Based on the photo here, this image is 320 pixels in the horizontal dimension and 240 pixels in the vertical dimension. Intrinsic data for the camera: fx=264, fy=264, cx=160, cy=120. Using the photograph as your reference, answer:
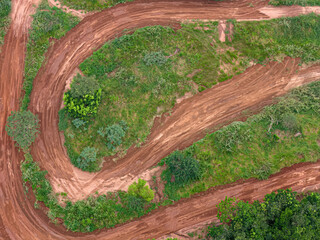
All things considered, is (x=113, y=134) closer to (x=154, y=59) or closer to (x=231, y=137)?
(x=154, y=59)

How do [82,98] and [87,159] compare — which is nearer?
[82,98]

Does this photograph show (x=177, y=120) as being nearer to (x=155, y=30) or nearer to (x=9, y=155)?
(x=155, y=30)

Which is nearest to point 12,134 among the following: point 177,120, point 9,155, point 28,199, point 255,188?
point 9,155

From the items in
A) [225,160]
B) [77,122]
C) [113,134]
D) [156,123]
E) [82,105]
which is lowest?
[225,160]

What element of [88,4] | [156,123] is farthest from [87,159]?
[88,4]

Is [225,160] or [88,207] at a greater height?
[88,207]
